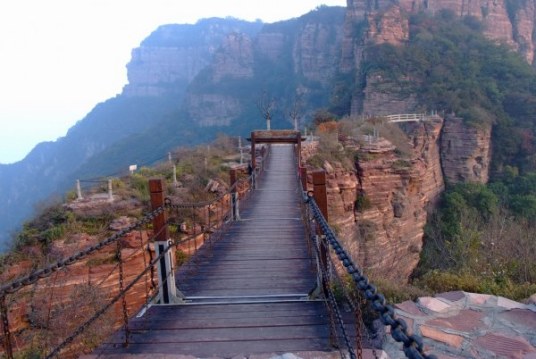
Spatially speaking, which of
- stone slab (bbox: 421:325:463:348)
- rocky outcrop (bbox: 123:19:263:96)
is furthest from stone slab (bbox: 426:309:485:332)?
rocky outcrop (bbox: 123:19:263:96)

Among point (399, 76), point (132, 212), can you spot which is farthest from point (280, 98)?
point (132, 212)

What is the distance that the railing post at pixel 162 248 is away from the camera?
373cm

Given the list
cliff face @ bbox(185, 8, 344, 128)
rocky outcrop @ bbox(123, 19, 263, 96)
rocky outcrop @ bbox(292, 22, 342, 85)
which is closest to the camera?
rocky outcrop @ bbox(292, 22, 342, 85)

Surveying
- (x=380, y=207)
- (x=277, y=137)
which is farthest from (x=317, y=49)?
(x=277, y=137)

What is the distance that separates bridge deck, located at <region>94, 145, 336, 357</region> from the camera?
2.90 meters

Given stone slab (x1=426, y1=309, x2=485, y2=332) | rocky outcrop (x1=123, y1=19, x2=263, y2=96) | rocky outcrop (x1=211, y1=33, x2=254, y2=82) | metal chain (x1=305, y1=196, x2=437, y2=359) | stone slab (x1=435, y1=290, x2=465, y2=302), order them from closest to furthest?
1. metal chain (x1=305, y1=196, x2=437, y2=359)
2. stone slab (x1=426, y1=309, x2=485, y2=332)
3. stone slab (x1=435, y1=290, x2=465, y2=302)
4. rocky outcrop (x1=211, y1=33, x2=254, y2=82)
5. rocky outcrop (x1=123, y1=19, x2=263, y2=96)

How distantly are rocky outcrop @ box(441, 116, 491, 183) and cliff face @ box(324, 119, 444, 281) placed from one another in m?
10.3

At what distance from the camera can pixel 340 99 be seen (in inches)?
1805

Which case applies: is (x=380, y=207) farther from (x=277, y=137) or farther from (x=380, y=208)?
(x=277, y=137)

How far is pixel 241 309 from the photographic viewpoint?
364cm

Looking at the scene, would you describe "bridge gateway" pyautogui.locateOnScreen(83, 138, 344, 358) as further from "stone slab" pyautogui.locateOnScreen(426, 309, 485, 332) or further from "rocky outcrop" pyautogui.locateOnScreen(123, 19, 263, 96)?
"rocky outcrop" pyautogui.locateOnScreen(123, 19, 263, 96)

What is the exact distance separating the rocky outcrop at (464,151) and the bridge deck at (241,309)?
27.4 m

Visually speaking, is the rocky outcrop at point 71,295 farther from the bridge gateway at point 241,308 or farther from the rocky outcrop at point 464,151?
the rocky outcrop at point 464,151

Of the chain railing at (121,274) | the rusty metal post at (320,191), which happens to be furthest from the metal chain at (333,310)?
the chain railing at (121,274)
